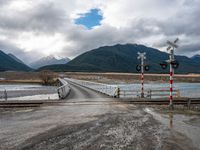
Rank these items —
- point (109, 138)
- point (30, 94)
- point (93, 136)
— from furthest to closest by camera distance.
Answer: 1. point (30, 94)
2. point (93, 136)
3. point (109, 138)

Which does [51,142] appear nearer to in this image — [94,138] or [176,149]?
[94,138]

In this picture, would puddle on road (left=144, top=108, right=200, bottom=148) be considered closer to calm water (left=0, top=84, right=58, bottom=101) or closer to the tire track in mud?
the tire track in mud

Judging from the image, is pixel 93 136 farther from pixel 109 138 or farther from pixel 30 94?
pixel 30 94

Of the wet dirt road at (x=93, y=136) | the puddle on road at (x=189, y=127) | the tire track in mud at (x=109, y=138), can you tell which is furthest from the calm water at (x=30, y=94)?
the tire track in mud at (x=109, y=138)

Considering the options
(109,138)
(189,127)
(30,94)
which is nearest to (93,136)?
(109,138)

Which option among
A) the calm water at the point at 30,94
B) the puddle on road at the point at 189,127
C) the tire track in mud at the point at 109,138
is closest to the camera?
the tire track in mud at the point at 109,138

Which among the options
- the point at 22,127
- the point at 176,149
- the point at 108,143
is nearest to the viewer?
the point at 176,149

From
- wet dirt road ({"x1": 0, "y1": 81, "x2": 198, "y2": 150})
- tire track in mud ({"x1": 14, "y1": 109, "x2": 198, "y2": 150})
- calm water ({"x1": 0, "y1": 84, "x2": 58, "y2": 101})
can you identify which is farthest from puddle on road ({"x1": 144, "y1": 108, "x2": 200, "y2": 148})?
calm water ({"x1": 0, "y1": 84, "x2": 58, "y2": 101})

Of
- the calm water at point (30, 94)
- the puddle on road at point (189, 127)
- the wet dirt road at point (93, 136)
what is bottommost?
the calm water at point (30, 94)

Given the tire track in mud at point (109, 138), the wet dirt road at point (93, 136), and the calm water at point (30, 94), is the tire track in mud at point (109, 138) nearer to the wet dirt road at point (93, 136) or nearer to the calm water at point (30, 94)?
the wet dirt road at point (93, 136)

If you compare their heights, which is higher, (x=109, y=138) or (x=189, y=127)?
(x=109, y=138)

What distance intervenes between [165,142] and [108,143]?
2047 mm

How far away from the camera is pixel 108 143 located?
28.9ft

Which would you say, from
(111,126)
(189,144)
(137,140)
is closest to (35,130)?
(111,126)
